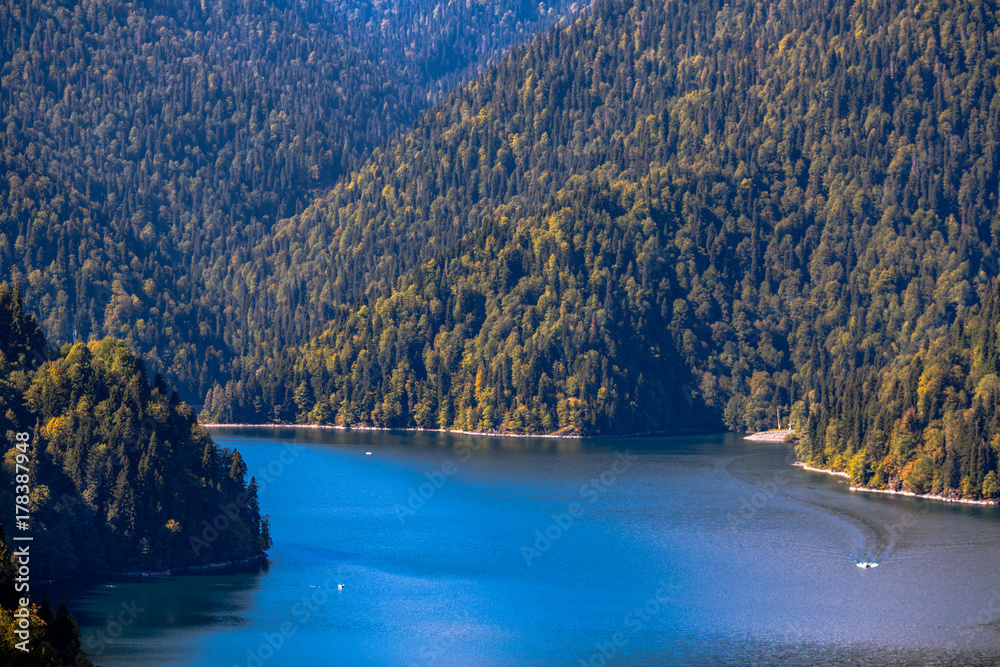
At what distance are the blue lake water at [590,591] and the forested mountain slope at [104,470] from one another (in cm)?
505

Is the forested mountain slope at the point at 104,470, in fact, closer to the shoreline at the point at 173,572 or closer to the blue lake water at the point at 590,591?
the shoreline at the point at 173,572

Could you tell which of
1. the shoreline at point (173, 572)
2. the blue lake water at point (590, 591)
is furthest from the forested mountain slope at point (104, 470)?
the blue lake water at point (590, 591)

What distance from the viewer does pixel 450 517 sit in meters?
176

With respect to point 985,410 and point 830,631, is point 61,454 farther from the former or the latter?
point 985,410

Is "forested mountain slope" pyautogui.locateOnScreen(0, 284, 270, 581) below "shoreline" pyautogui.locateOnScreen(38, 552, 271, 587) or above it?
above

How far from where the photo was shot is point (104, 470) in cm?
12875

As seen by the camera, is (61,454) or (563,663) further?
(61,454)

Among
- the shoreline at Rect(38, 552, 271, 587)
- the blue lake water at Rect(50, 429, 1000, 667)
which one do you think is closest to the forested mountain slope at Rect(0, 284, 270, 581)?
the shoreline at Rect(38, 552, 271, 587)

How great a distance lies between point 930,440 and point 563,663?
9411 centimetres

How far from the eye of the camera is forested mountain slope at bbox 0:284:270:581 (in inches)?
4941

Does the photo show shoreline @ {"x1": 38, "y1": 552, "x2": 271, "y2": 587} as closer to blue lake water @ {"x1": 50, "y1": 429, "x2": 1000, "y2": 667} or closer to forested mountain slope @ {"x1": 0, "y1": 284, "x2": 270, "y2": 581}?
forested mountain slope @ {"x1": 0, "y1": 284, "x2": 270, "y2": 581}

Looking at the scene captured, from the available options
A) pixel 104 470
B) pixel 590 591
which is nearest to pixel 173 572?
pixel 104 470

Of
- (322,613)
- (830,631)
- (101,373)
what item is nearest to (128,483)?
(101,373)

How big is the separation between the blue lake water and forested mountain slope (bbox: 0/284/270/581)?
5.05 metres
